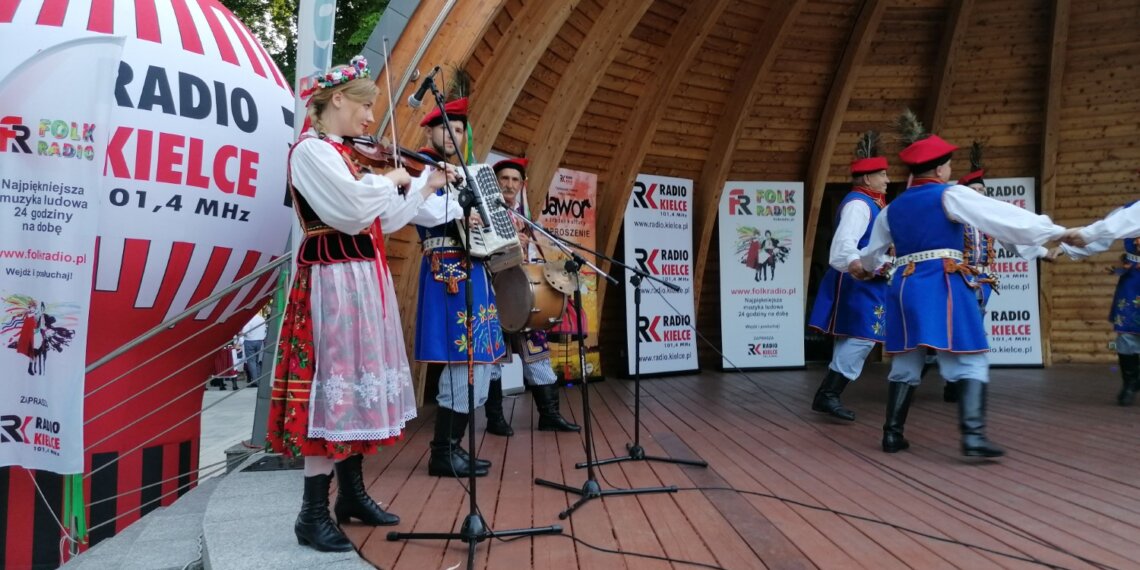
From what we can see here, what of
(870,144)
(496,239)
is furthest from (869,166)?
(496,239)

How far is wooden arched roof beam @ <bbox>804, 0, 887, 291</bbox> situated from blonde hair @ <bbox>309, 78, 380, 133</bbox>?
6908 millimetres

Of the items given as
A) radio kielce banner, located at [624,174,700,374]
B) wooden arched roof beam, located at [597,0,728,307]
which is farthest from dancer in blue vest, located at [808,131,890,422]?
wooden arched roof beam, located at [597,0,728,307]

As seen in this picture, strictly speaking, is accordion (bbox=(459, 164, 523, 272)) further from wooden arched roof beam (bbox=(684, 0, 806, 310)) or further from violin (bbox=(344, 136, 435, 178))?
wooden arched roof beam (bbox=(684, 0, 806, 310))

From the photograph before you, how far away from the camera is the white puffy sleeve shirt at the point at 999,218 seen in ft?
11.6

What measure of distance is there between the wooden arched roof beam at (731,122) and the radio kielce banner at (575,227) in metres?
0.48

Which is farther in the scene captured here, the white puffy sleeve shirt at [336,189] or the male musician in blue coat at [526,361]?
the male musician in blue coat at [526,361]

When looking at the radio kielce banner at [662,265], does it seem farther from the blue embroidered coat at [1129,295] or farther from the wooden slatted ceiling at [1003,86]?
the blue embroidered coat at [1129,295]

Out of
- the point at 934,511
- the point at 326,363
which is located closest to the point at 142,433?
the point at 326,363

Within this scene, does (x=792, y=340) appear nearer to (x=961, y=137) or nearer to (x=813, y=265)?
(x=813, y=265)

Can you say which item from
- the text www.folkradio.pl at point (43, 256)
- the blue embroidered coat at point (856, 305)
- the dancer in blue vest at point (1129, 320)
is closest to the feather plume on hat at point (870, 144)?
the blue embroidered coat at point (856, 305)

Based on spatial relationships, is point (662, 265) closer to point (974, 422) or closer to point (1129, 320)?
point (1129, 320)

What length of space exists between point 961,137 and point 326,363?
866cm

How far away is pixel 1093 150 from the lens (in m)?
8.75

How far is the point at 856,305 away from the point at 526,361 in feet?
7.37
